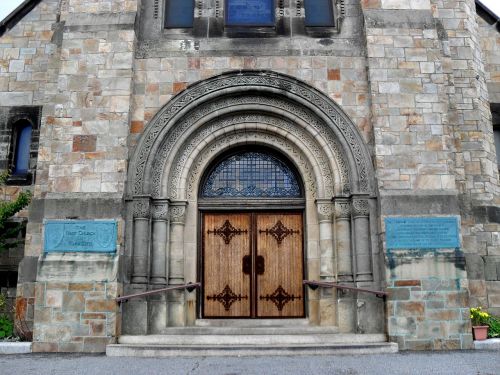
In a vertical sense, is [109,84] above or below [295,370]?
above

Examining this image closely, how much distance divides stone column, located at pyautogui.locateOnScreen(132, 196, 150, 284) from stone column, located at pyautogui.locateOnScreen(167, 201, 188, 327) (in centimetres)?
56

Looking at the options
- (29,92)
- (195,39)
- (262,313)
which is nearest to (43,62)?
(29,92)

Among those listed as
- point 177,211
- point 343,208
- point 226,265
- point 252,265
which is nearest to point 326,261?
point 343,208

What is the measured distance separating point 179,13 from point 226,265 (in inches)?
216

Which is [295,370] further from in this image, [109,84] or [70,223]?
[109,84]

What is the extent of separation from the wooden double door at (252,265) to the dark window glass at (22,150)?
4.77 m

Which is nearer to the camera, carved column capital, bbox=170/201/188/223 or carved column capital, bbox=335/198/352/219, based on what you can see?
carved column capital, bbox=335/198/352/219

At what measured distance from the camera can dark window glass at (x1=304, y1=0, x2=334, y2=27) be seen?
11595 mm

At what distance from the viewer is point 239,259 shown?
434 inches

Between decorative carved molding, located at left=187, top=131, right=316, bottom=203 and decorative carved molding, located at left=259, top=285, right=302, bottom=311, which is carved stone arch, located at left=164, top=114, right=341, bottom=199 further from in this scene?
decorative carved molding, located at left=259, top=285, right=302, bottom=311

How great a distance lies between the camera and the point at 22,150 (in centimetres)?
1291

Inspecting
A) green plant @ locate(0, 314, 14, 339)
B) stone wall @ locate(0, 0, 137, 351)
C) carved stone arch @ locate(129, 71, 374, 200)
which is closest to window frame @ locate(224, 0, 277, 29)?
carved stone arch @ locate(129, 71, 374, 200)

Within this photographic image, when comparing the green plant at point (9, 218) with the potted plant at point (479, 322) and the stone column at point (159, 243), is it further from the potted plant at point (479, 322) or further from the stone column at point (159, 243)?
the potted plant at point (479, 322)

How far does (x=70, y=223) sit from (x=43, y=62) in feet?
17.0
